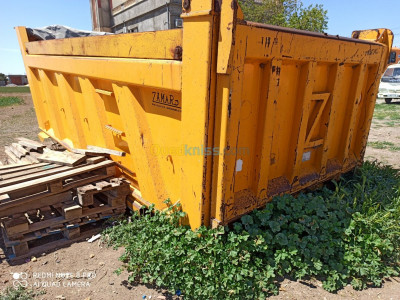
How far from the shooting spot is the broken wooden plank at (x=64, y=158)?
321 centimetres

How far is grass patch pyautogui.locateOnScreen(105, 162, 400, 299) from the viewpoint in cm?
218

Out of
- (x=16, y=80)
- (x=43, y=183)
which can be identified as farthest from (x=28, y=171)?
(x=16, y=80)

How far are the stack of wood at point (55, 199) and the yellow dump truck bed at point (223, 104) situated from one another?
320 millimetres

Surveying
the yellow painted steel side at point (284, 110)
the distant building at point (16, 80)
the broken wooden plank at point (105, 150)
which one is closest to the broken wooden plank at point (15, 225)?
the broken wooden plank at point (105, 150)

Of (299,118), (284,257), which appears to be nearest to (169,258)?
(284,257)

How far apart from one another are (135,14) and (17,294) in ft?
72.0

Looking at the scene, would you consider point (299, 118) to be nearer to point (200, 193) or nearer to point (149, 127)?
point (200, 193)

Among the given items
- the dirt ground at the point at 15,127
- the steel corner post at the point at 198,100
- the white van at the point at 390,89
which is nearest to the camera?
the steel corner post at the point at 198,100

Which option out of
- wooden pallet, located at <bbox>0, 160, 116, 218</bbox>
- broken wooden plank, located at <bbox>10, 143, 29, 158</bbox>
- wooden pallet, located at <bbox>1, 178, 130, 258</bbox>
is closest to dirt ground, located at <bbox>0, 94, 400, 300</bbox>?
wooden pallet, located at <bbox>1, 178, 130, 258</bbox>

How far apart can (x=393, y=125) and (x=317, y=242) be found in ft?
31.7

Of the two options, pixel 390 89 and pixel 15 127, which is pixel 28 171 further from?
pixel 390 89

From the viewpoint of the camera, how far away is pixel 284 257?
2.33 metres

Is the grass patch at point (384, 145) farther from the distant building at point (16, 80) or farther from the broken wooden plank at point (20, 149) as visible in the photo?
the distant building at point (16, 80)

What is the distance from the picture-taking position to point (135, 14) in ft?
67.4
